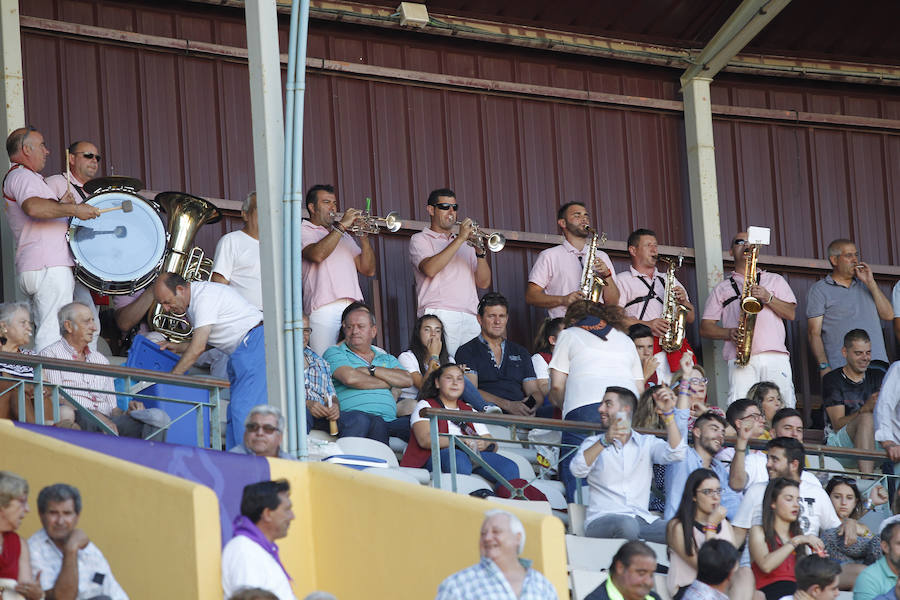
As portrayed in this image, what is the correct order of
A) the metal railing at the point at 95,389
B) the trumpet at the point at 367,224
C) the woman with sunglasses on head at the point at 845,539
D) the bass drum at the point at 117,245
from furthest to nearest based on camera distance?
1. the trumpet at the point at 367,224
2. the bass drum at the point at 117,245
3. the woman with sunglasses on head at the point at 845,539
4. the metal railing at the point at 95,389

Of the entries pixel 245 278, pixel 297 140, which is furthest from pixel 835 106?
pixel 297 140

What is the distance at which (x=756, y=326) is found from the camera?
12.0 m

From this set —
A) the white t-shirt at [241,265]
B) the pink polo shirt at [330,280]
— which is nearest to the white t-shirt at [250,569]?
the white t-shirt at [241,265]

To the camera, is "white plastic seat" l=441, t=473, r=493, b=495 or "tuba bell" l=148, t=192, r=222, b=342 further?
"tuba bell" l=148, t=192, r=222, b=342

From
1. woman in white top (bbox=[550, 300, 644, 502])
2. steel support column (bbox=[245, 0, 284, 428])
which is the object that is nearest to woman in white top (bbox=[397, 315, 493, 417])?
woman in white top (bbox=[550, 300, 644, 502])

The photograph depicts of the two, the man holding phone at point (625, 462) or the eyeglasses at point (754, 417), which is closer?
the man holding phone at point (625, 462)

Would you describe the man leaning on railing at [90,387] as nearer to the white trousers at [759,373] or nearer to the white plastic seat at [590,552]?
the white plastic seat at [590,552]

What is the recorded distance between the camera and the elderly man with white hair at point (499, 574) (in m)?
6.29

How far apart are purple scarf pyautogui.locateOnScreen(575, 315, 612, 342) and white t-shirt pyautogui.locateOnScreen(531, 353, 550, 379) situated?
4.02 feet

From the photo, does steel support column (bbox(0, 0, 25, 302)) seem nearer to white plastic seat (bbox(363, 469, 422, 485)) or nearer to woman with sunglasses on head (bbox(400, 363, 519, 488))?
woman with sunglasses on head (bbox(400, 363, 519, 488))

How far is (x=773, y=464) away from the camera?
8609 millimetres

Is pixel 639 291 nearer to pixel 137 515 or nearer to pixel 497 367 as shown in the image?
pixel 497 367

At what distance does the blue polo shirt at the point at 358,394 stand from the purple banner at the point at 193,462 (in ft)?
7.23

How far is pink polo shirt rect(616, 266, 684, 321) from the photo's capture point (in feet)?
39.3
